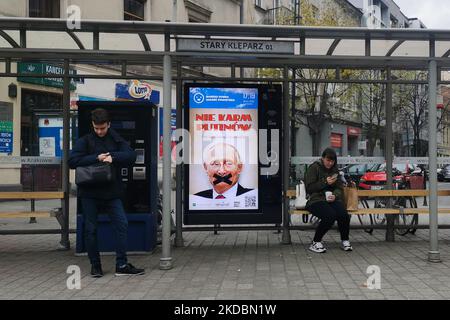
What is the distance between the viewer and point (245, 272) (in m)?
6.05

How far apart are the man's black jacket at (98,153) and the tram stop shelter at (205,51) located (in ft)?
1.84

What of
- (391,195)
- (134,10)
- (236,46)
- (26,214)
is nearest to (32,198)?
(26,214)

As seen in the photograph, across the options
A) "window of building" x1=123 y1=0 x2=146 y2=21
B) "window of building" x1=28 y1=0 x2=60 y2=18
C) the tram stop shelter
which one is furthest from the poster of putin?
"window of building" x1=123 y1=0 x2=146 y2=21

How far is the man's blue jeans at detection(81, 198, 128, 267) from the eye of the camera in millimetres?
5766

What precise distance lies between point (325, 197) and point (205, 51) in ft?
8.96

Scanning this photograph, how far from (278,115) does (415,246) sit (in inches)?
114

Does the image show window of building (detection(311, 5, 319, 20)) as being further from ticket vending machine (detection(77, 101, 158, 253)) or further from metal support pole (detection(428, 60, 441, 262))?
ticket vending machine (detection(77, 101, 158, 253))

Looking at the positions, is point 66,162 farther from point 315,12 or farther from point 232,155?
point 315,12

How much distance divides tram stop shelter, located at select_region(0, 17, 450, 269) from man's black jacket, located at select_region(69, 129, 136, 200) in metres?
0.56

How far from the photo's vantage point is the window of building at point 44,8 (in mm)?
16469

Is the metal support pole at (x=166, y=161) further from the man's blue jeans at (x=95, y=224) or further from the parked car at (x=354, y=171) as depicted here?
the parked car at (x=354, y=171)

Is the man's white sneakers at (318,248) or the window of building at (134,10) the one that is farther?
the window of building at (134,10)

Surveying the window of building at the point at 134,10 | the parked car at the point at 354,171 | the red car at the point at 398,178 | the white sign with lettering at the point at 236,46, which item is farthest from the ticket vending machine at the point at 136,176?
the window of building at the point at 134,10

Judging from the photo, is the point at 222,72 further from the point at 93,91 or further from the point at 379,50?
the point at 93,91
